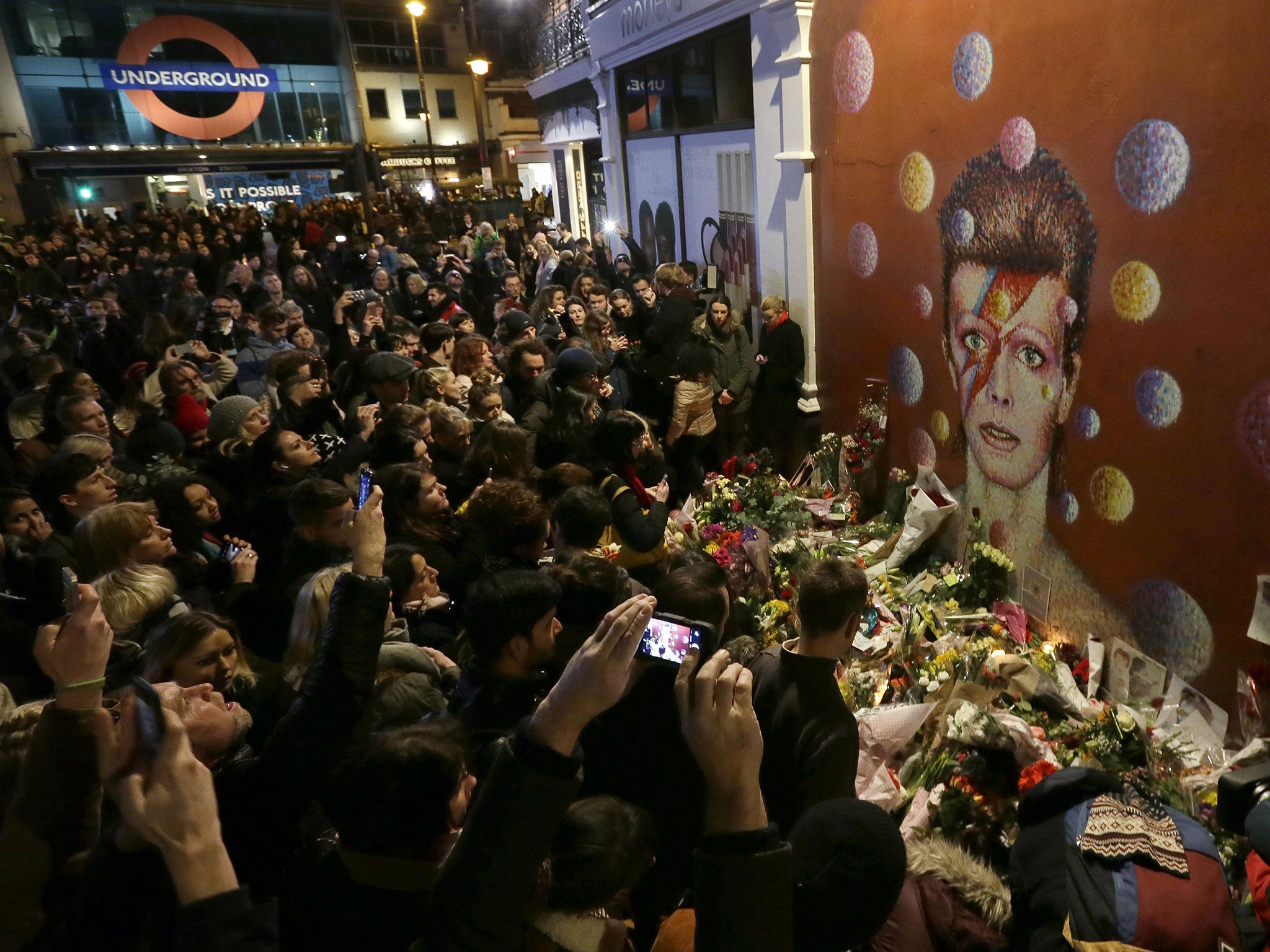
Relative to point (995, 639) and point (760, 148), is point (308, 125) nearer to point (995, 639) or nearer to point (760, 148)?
point (760, 148)

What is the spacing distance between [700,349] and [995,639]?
2.95 metres

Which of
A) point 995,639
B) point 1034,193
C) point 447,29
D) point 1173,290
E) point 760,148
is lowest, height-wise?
point 995,639

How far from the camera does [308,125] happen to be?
31250 millimetres

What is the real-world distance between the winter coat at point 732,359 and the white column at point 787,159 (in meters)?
0.44

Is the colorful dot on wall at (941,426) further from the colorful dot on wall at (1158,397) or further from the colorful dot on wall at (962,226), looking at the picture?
the colorful dot on wall at (1158,397)

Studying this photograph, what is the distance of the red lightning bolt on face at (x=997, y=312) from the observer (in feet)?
13.0

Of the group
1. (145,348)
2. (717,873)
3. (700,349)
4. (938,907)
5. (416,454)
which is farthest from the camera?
(145,348)

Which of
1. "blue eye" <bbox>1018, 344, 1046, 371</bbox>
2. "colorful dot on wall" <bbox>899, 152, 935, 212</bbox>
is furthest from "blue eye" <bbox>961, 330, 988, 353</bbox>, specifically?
"colorful dot on wall" <bbox>899, 152, 935, 212</bbox>

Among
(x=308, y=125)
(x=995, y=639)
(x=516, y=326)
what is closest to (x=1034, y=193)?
(x=995, y=639)

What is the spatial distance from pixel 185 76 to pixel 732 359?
2944 cm

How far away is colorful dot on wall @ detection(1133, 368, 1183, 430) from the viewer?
3256 mm

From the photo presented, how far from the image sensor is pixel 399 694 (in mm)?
2184

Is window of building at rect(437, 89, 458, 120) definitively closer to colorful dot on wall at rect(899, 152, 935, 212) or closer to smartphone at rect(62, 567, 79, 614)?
colorful dot on wall at rect(899, 152, 935, 212)

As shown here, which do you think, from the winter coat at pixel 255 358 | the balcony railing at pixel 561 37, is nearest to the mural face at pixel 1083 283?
the winter coat at pixel 255 358
